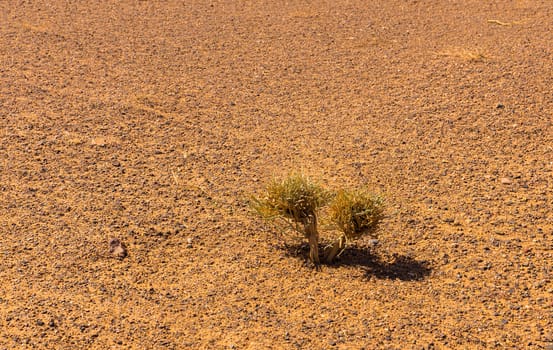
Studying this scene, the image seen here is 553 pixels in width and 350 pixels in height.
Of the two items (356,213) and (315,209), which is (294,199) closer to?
(315,209)

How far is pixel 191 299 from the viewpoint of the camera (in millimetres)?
4867

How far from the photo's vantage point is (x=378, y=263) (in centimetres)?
526

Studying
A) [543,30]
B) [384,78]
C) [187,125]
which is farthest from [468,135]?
→ [543,30]

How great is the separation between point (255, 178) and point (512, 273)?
2013 millimetres

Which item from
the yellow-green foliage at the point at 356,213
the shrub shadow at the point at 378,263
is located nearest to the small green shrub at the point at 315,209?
the yellow-green foliage at the point at 356,213

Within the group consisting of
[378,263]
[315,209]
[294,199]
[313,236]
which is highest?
[294,199]

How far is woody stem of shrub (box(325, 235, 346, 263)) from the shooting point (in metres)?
5.18

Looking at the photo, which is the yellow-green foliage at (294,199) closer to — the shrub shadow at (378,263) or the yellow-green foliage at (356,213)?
the yellow-green foliage at (356,213)

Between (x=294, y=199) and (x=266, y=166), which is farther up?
(x=294, y=199)

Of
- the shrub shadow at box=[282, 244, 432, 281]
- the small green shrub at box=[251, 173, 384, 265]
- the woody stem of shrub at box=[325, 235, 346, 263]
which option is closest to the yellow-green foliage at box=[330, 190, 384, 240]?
the small green shrub at box=[251, 173, 384, 265]

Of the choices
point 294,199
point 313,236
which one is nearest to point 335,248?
point 313,236

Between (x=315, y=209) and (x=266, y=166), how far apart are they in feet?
4.21

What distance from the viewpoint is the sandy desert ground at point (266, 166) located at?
15.5 ft

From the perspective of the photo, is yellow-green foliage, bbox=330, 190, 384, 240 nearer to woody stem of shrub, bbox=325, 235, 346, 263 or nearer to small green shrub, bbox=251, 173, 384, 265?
small green shrub, bbox=251, 173, 384, 265
